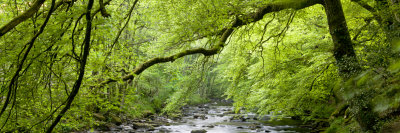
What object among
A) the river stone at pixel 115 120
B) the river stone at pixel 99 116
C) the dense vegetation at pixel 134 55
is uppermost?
the dense vegetation at pixel 134 55

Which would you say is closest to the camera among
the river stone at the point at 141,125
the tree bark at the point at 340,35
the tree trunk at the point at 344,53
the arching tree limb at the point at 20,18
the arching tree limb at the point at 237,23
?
the arching tree limb at the point at 20,18

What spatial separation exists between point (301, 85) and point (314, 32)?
3101 millimetres

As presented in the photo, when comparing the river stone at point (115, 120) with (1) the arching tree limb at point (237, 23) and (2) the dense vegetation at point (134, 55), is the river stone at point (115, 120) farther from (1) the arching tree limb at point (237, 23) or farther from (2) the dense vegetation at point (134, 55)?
(1) the arching tree limb at point (237, 23)

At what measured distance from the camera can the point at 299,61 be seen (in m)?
8.08

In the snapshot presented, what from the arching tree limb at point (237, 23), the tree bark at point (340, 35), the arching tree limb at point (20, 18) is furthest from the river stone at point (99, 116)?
the tree bark at point (340, 35)

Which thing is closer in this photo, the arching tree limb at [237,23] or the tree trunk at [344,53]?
the tree trunk at [344,53]

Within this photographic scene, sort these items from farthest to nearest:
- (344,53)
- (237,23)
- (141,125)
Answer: (141,125), (237,23), (344,53)

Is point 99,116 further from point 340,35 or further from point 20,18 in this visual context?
point 340,35

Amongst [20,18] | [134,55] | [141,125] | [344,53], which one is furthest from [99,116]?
[344,53]

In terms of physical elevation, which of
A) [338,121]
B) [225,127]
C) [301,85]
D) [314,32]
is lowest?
[225,127]

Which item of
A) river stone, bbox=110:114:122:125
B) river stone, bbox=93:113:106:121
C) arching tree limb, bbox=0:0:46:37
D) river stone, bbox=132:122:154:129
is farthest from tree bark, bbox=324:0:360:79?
river stone, bbox=110:114:122:125

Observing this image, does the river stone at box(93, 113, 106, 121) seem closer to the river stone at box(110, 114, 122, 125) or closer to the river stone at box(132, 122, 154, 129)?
the river stone at box(110, 114, 122, 125)

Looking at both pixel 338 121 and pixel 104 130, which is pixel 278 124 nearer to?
pixel 338 121

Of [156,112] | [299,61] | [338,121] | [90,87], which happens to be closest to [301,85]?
[299,61]
